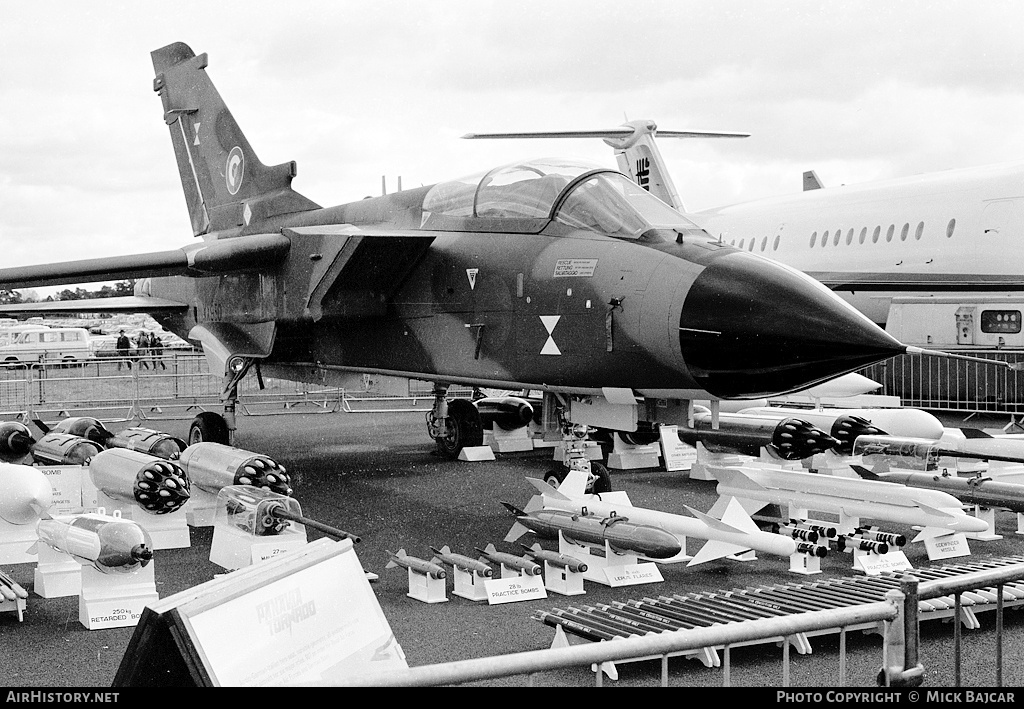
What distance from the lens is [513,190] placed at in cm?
830

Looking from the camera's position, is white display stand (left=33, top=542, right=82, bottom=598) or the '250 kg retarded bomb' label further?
white display stand (left=33, top=542, right=82, bottom=598)

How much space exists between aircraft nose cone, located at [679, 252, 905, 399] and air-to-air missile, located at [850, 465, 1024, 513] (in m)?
2.01

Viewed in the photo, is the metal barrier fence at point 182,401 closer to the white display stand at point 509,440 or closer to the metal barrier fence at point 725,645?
the white display stand at point 509,440

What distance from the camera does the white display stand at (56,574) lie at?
632 cm

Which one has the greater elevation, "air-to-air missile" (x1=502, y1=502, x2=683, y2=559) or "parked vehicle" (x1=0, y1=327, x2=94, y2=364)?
"parked vehicle" (x1=0, y1=327, x2=94, y2=364)

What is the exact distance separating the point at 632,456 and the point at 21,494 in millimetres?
6672

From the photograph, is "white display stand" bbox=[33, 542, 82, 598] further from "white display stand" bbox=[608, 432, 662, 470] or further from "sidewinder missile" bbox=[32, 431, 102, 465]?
"white display stand" bbox=[608, 432, 662, 470]

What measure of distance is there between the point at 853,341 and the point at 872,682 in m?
2.39

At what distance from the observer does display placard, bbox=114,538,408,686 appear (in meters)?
3.12

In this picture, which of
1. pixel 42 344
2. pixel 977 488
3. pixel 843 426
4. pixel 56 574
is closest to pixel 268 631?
Answer: pixel 56 574

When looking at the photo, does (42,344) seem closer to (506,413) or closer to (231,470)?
(506,413)

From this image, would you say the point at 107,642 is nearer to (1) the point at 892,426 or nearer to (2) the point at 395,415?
(1) the point at 892,426

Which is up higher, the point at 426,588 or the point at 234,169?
the point at 234,169

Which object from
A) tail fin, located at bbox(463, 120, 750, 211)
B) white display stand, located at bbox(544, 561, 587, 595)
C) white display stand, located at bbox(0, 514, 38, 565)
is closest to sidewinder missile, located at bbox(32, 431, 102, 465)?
white display stand, located at bbox(0, 514, 38, 565)
